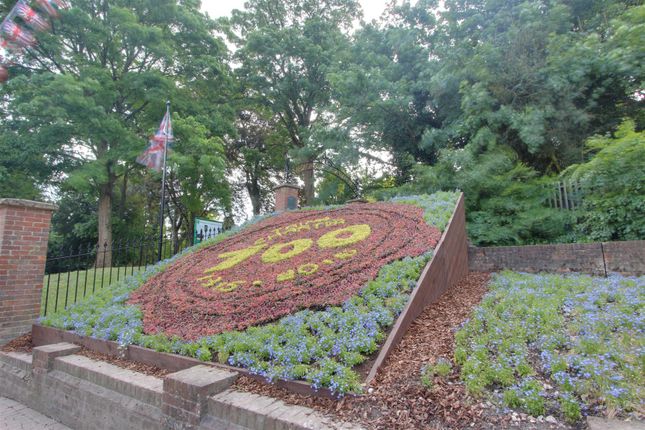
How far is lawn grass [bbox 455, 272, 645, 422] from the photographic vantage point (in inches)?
76.7

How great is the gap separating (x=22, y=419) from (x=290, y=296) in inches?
115

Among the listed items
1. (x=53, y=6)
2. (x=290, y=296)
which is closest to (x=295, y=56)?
(x=53, y=6)

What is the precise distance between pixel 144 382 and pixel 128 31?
11.9m

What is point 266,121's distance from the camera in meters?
19.5

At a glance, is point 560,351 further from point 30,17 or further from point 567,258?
point 30,17

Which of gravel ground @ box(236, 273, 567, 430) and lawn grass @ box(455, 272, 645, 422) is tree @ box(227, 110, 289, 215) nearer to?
lawn grass @ box(455, 272, 645, 422)

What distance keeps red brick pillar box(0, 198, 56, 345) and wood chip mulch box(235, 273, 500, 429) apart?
12.6ft

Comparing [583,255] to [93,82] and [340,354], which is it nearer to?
[340,354]

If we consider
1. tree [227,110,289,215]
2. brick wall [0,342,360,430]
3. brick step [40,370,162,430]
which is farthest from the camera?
tree [227,110,289,215]

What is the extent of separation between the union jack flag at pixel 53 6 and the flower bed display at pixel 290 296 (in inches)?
376

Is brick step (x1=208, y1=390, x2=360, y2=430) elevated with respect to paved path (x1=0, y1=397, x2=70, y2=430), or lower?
elevated

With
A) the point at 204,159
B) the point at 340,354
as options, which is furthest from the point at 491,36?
the point at 340,354

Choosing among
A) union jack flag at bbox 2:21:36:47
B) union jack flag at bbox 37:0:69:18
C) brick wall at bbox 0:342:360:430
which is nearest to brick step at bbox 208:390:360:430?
brick wall at bbox 0:342:360:430

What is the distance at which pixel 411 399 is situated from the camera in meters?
2.20
